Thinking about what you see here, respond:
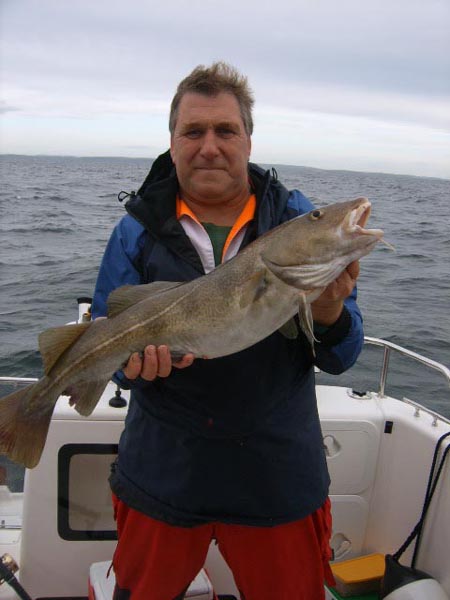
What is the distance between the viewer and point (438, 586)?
3.75 m

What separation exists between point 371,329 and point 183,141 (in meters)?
10.4

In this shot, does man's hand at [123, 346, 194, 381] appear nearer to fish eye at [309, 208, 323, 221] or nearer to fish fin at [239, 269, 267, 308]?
fish fin at [239, 269, 267, 308]

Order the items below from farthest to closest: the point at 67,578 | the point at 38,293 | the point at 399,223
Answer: the point at 399,223 < the point at 38,293 < the point at 67,578

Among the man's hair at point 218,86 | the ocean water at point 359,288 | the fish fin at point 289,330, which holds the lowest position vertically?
the ocean water at point 359,288

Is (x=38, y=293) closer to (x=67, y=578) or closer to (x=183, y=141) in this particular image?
(x=67, y=578)

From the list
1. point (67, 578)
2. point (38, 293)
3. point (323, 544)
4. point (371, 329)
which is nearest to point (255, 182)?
point (323, 544)

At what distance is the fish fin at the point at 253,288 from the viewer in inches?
107

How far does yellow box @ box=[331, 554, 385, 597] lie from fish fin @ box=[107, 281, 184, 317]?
9.18 ft

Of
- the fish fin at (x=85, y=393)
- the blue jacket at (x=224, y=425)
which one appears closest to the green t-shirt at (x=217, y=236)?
the blue jacket at (x=224, y=425)

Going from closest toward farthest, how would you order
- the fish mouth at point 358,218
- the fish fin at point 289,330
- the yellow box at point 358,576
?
the fish mouth at point 358,218 → the fish fin at point 289,330 → the yellow box at point 358,576

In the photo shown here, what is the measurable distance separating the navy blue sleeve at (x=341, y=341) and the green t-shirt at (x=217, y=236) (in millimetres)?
668

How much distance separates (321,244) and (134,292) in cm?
96

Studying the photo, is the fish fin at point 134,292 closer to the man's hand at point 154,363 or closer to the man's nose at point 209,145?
the man's hand at point 154,363

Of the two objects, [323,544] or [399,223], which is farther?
[399,223]
